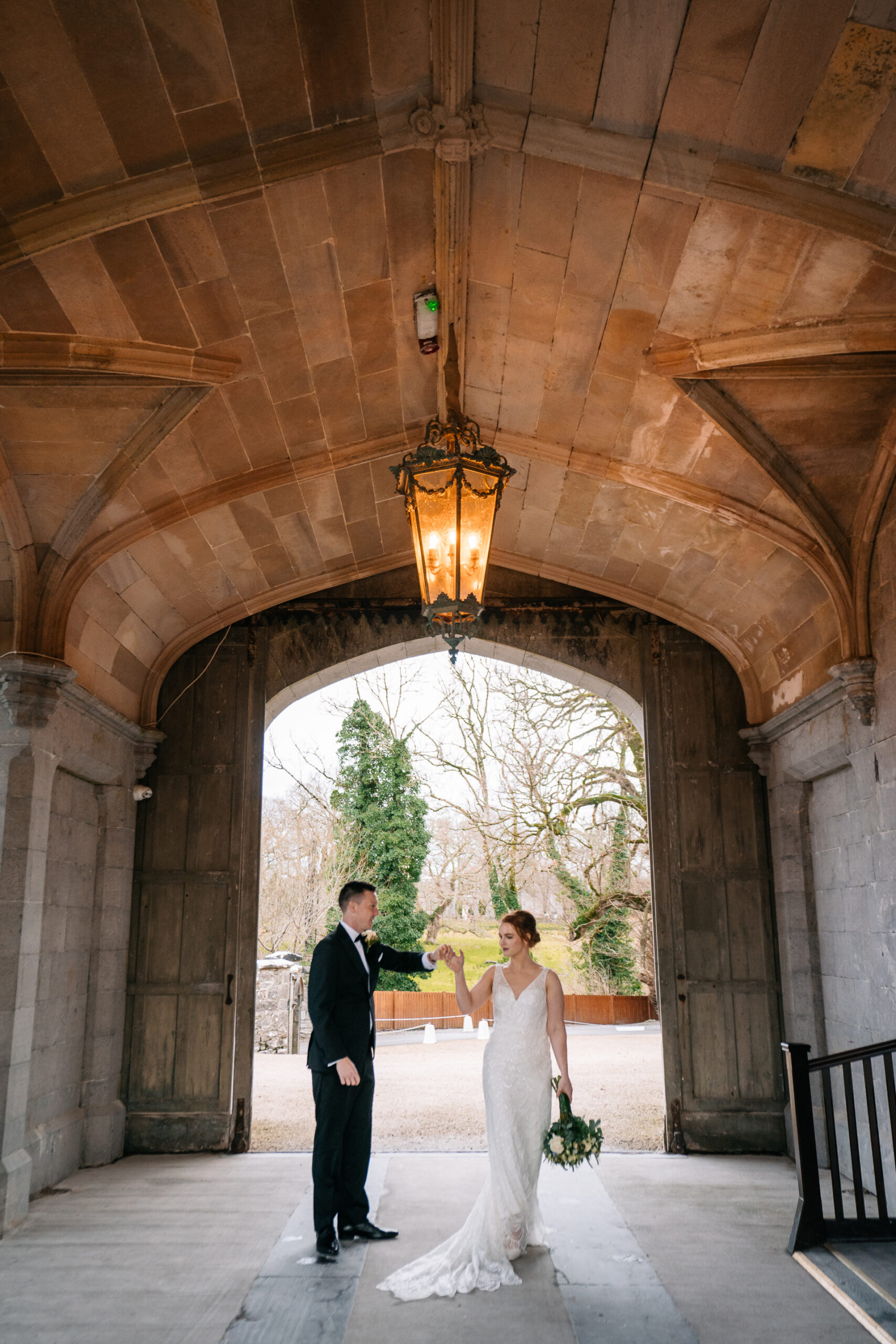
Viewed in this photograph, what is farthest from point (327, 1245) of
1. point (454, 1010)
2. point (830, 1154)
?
point (454, 1010)

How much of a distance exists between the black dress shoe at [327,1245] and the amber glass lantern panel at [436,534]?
2.94m

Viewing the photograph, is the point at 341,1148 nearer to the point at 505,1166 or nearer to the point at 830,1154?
the point at 505,1166

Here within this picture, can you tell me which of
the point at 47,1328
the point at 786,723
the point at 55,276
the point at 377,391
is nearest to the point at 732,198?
the point at 377,391

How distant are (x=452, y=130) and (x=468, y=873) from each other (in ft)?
55.5

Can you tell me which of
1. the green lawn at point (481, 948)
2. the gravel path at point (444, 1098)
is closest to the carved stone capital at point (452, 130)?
the gravel path at point (444, 1098)

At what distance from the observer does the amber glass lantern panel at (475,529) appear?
159 inches

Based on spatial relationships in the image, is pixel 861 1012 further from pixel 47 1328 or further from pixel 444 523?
pixel 47 1328

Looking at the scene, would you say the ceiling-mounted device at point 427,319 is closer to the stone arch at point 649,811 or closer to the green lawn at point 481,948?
the stone arch at point 649,811

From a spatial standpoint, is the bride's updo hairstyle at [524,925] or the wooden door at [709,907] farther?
the wooden door at [709,907]

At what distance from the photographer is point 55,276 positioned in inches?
160

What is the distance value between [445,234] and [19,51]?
6.40ft

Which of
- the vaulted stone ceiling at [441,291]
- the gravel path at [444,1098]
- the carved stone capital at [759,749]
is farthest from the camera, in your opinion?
the gravel path at [444,1098]

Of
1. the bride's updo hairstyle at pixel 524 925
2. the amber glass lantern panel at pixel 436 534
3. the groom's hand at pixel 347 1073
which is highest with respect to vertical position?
the amber glass lantern panel at pixel 436 534

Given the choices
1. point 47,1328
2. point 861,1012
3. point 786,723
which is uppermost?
point 786,723
